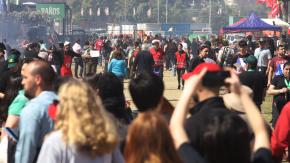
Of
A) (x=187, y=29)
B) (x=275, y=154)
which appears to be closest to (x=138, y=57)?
(x=275, y=154)

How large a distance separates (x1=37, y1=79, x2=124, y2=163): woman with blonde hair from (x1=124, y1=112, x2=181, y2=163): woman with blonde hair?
40 cm

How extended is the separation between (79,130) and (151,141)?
58cm

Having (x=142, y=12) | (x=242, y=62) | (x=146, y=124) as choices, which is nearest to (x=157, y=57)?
(x=242, y=62)

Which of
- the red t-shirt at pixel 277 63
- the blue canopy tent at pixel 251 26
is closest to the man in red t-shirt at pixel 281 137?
the red t-shirt at pixel 277 63

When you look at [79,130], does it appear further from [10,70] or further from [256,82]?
[10,70]

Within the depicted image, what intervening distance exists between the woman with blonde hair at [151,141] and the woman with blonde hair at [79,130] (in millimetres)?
402

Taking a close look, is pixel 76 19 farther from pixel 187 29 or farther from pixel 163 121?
pixel 163 121

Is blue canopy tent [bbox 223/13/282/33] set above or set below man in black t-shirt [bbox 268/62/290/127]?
above

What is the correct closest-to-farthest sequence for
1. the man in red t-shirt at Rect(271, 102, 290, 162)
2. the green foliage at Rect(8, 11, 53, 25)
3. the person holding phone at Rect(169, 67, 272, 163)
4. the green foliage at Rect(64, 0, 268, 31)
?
the person holding phone at Rect(169, 67, 272, 163) → the man in red t-shirt at Rect(271, 102, 290, 162) → the green foliage at Rect(8, 11, 53, 25) → the green foliage at Rect(64, 0, 268, 31)

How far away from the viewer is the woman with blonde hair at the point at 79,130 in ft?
17.4

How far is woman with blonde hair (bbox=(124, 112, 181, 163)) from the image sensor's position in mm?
4918

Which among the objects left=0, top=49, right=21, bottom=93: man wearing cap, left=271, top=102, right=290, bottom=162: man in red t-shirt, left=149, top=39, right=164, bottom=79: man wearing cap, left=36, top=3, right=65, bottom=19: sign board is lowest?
left=149, top=39, right=164, bottom=79: man wearing cap

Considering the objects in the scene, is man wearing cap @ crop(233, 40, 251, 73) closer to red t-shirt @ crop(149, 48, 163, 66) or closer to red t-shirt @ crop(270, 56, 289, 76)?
red t-shirt @ crop(270, 56, 289, 76)

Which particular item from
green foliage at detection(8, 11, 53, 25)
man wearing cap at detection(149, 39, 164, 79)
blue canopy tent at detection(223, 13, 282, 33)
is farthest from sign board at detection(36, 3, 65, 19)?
man wearing cap at detection(149, 39, 164, 79)
